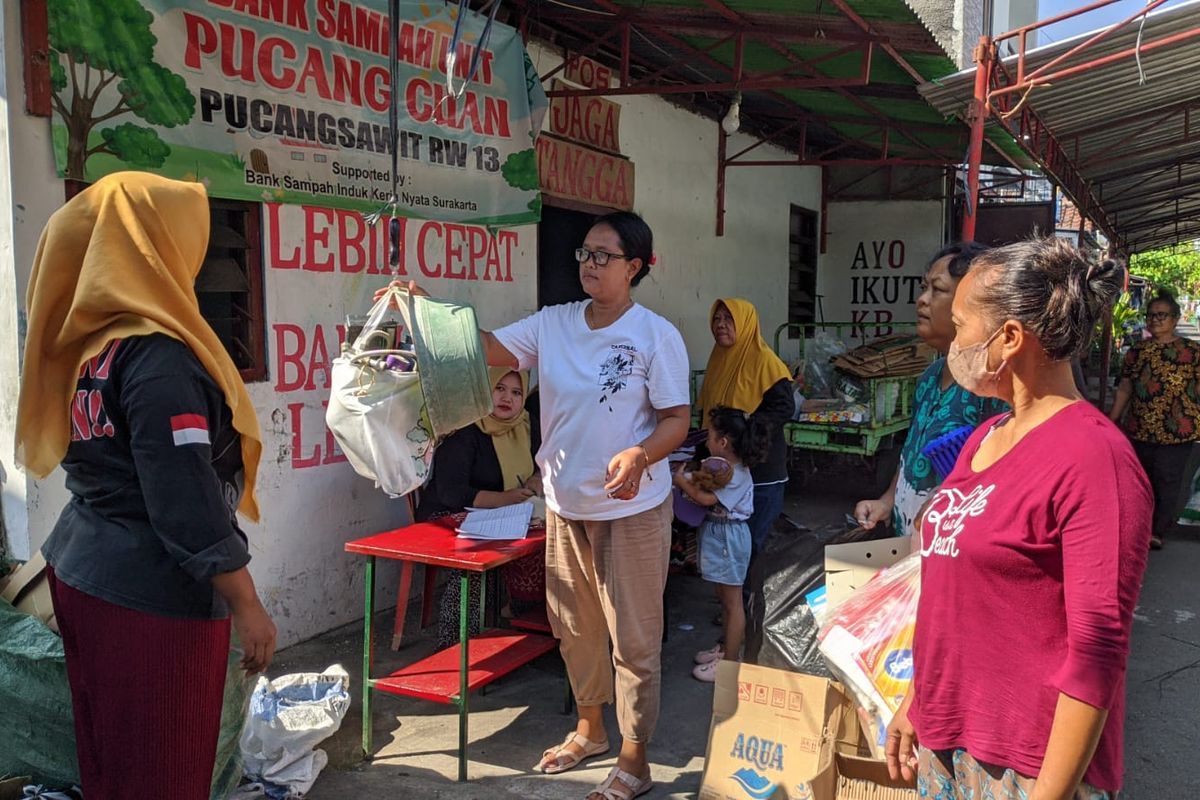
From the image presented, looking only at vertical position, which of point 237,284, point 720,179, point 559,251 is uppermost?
point 720,179

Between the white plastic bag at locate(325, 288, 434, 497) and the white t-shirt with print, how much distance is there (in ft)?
1.65

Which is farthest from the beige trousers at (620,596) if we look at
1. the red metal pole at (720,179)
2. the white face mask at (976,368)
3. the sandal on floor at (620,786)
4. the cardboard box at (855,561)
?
the red metal pole at (720,179)

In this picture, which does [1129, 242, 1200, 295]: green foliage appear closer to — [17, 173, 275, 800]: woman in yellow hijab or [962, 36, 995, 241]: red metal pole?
[962, 36, 995, 241]: red metal pole

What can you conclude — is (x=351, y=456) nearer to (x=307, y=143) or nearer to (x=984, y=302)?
(x=984, y=302)

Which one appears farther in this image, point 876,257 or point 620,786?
point 876,257

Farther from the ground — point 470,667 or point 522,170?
point 522,170

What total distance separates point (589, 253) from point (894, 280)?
8.79 meters

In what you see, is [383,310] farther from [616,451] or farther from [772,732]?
[772,732]

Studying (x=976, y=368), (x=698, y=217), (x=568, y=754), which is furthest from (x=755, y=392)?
(x=698, y=217)

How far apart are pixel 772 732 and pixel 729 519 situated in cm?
127

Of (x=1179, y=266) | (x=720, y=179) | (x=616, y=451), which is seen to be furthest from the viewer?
(x=1179, y=266)

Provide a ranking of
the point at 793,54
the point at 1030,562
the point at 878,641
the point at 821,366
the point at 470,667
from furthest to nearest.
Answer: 1. the point at 821,366
2. the point at 793,54
3. the point at 470,667
4. the point at 878,641
5. the point at 1030,562

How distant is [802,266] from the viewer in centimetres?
1067

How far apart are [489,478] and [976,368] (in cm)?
286
